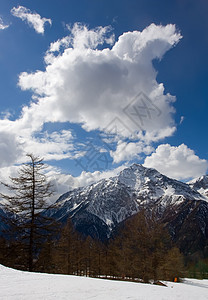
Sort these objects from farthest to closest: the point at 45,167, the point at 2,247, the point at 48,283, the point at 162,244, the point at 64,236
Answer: the point at 64,236, the point at 162,244, the point at 45,167, the point at 2,247, the point at 48,283

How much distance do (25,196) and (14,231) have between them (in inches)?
116

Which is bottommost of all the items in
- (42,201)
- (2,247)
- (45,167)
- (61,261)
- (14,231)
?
(61,261)

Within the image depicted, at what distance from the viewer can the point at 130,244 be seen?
25562 mm

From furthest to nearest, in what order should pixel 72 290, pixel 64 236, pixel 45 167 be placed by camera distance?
pixel 64 236 < pixel 45 167 < pixel 72 290

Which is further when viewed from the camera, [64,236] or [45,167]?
[64,236]

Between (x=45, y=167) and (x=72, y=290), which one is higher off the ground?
(x=45, y=167)

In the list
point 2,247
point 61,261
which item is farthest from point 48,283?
point 61,261

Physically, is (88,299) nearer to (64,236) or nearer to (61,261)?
(64,236)

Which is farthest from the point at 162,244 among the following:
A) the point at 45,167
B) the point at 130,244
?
the point at 45,167

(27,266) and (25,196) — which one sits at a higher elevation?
(25,196)

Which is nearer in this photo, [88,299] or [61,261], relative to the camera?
[88,299]

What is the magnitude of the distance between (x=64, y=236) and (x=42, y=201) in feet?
51.8

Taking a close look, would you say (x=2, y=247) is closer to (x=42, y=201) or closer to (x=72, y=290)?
(x=42, y=201)

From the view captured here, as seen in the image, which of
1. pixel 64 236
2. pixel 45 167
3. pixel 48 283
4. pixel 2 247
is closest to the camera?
pixel 48 283
